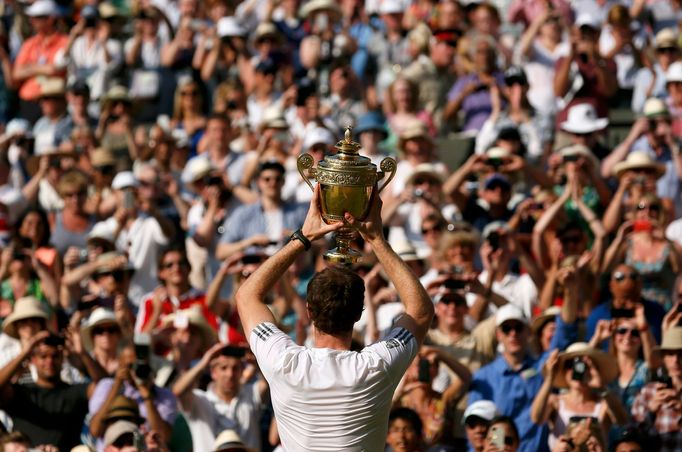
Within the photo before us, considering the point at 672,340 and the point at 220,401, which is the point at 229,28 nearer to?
the point at 220,401

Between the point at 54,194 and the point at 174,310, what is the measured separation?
122 inches

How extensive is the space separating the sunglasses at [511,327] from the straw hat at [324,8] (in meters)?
6.48

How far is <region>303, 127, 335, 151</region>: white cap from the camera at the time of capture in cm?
1491

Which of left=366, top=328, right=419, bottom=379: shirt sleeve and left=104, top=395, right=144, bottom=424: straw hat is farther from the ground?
left=366, top=328, right=419, bottom=379: shirt sleeve

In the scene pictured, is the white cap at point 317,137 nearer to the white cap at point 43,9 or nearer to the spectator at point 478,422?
the spectator at point 478,422

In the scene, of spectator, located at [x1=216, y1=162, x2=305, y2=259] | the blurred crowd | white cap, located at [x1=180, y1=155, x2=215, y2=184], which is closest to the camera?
the blurred crowd

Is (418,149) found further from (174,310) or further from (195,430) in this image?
(195,430)

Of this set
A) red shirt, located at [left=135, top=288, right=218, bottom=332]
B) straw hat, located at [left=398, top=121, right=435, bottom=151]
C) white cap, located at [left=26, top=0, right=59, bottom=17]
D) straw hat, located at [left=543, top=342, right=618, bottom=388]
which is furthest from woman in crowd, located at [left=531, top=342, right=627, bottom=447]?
white cap, located at [left=26, top=0, right=59, bottom=17]

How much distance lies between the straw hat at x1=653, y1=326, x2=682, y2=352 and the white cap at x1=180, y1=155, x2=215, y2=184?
16.0ft

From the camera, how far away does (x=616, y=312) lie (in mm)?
12328

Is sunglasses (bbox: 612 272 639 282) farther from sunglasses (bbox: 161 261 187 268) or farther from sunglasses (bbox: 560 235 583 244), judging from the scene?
sunglasses (bbox: 161 261 187 268)

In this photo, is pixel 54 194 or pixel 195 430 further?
pixel 54 194

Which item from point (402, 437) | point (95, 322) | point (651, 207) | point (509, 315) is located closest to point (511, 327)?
point (509, 315)

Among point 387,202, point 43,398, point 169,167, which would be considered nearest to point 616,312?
point 387,202
